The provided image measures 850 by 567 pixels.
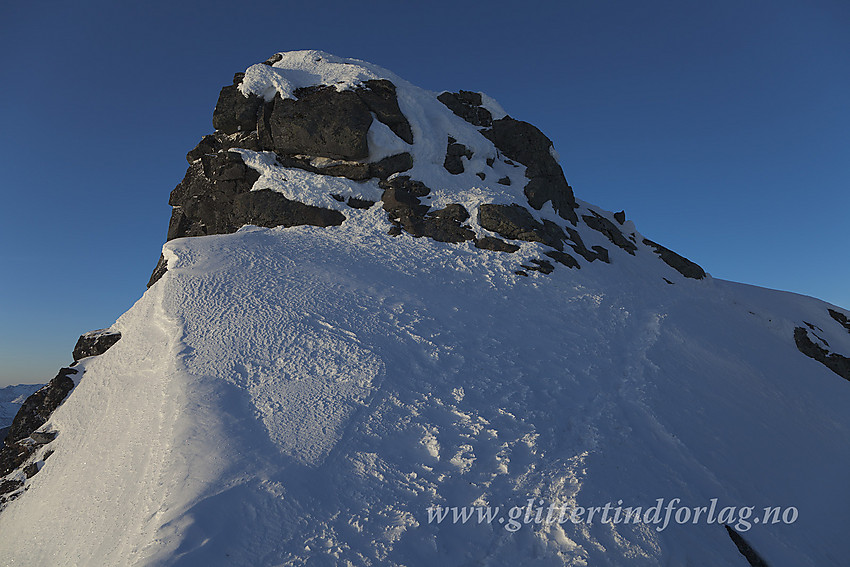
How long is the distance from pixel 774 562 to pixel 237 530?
9771 mm

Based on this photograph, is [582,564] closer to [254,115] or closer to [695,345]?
[695,345]

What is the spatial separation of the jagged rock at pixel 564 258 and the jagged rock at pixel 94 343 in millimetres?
15035

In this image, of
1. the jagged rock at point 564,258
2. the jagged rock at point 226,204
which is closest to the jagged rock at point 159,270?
the jagged rock at point 226,204

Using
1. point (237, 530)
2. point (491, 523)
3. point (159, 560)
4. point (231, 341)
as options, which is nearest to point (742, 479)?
point (491, 523)

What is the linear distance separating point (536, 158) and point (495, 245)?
848 cm

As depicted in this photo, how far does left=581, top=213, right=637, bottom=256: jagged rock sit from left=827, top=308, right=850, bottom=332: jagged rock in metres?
9.50

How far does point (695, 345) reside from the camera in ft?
50.1

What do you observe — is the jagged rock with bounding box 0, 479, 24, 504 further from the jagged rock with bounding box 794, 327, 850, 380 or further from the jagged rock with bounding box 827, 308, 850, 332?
the jagged rock with bounding box 827, 308, 850, 332

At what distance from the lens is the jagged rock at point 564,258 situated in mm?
17875

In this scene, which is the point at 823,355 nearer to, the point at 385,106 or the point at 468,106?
the point at 468,106


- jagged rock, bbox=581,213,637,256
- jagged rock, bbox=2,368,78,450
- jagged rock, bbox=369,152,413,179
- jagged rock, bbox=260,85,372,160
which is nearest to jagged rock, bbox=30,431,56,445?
jagged rock, bbox=2,368,78,450

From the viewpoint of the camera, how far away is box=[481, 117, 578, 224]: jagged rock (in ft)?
73.2

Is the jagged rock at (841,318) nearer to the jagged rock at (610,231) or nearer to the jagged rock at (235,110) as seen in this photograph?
the jagged rock at (610,231)

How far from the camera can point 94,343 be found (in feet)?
46.1
